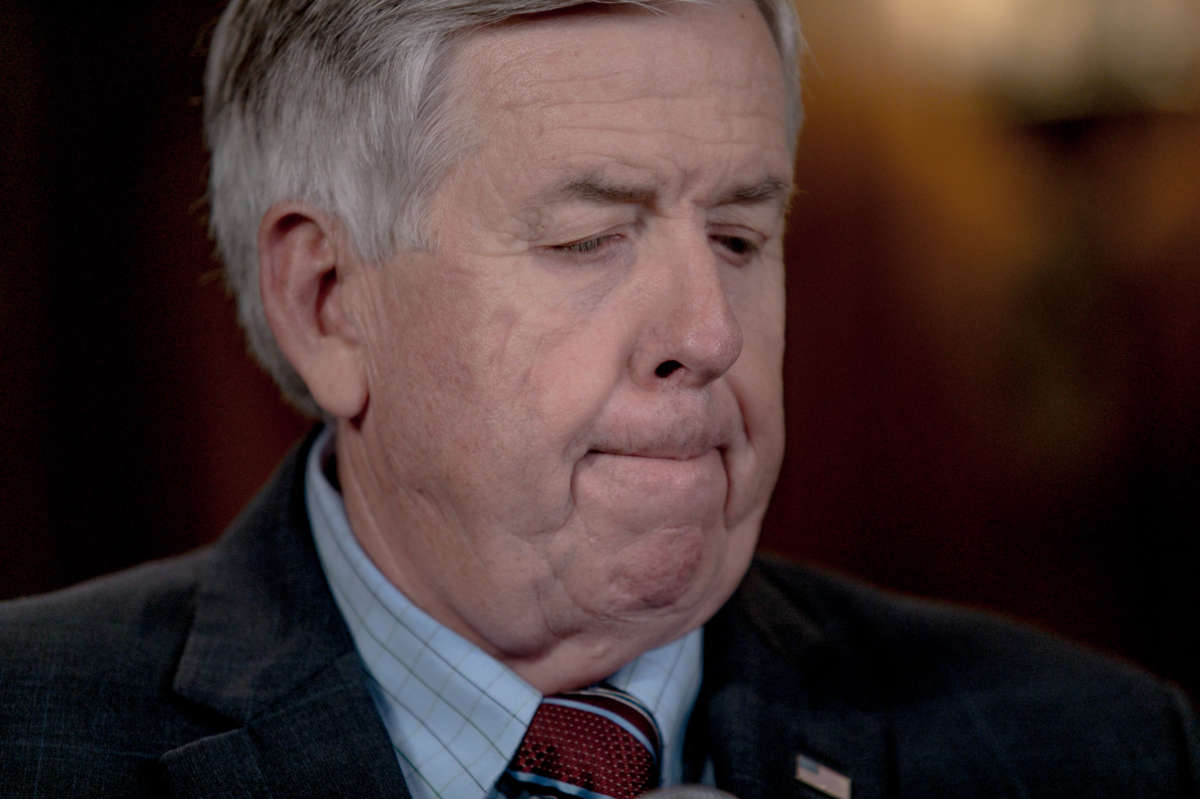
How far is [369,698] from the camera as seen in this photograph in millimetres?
1355

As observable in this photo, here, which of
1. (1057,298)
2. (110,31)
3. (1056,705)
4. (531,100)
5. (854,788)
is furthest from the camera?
(1057,298)

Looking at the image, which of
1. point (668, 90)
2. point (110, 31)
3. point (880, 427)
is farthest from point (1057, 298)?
point (110, 31)

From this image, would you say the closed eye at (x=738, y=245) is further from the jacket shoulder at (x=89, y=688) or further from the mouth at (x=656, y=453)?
the jacket shoulder at (x=89, y=688)

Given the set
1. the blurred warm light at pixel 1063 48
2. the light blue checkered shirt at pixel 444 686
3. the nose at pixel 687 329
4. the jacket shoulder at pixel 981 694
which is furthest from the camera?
the blurred warm light at pixel 1063 48

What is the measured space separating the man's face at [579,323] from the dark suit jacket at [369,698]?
233 mm

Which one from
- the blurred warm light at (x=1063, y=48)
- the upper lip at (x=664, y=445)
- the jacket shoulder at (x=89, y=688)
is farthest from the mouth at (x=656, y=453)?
the blurred warm light at (x=1063, y=48)

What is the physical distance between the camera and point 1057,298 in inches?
127

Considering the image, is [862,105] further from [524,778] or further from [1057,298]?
[524,778]

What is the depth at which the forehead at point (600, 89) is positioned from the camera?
1236 mm

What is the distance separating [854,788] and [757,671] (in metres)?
0.19

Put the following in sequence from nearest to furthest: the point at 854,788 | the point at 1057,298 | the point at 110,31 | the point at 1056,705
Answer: the point at 854,788 < the point at 1056,705 < the point at 110,31 < the point at 1057,298

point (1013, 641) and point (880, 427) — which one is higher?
point (1013, 641)

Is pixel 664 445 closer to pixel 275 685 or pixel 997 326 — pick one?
pixel 275 685

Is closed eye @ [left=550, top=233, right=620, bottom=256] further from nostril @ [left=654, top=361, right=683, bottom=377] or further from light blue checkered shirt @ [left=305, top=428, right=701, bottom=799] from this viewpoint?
light blue checkered shirt @ [left=305, top=428, right=701, bottom=799]
